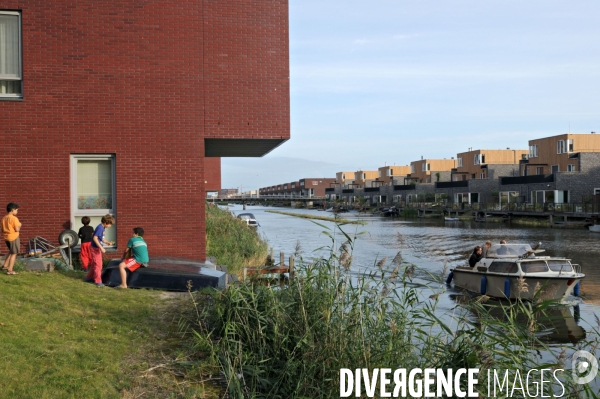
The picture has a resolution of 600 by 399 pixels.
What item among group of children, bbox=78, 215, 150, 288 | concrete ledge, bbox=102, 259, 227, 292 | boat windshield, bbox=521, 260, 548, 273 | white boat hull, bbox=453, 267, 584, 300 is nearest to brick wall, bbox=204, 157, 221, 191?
white boat hull, bbox=453, 267, 584, 300

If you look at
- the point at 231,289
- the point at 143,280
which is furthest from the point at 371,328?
the point at 143,280

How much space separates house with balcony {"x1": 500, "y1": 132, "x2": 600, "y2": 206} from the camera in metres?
66.2

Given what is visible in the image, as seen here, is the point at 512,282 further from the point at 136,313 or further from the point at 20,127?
the point at 20,127

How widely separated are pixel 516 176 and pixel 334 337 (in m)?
83.4

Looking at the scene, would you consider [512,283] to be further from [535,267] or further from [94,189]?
[94,189]

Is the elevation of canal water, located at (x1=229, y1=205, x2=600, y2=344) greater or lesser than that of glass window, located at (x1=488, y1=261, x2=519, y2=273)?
lesser

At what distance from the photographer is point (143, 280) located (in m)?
12.2

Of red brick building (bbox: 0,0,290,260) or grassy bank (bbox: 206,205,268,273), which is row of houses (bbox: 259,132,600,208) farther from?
red brick building (bbox: 0,0,290,260)

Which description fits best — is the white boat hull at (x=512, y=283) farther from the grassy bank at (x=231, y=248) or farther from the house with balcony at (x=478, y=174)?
the house with balcony at (x=478, y=174)

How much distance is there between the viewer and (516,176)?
84.8m

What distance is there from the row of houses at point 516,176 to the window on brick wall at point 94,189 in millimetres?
58554

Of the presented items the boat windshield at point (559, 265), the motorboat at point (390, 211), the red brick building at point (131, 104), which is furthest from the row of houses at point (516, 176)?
the red brick building at point (131, 104)

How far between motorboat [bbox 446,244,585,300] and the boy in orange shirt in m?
13.2

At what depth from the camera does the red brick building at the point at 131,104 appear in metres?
14.1
